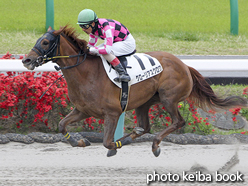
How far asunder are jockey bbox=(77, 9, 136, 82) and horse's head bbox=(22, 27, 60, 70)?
305mm

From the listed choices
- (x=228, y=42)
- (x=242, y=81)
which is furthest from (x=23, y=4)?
(x=242, y=81)

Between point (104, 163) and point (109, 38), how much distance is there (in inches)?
55.5

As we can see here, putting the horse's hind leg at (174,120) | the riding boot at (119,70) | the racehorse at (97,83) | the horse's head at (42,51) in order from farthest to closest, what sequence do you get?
the horse's hind leg at (174,120) → the riding boot at (119,70) → the racehorse at (97,83) → the horse's head at (42,51)

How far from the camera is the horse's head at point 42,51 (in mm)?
3494

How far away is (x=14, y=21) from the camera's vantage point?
A: 966cm

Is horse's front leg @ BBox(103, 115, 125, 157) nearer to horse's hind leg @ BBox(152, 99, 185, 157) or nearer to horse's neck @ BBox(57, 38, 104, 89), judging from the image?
horse's neck @ BBox(57, 38, 104, 89)

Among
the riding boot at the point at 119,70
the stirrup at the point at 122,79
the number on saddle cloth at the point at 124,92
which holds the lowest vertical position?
the number on saddle cloth at the point at 124,92

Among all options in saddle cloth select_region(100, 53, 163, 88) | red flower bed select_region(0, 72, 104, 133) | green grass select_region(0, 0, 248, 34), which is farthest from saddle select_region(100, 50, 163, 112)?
green grass select_region(0, 0, 248, 34)

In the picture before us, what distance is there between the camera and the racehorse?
3.64 meters

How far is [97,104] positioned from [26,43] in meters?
4.85

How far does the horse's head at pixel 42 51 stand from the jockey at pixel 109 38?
1.00 feet

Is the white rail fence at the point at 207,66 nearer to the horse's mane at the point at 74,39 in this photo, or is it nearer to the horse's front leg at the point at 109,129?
the horse's mane at the point at 74,39

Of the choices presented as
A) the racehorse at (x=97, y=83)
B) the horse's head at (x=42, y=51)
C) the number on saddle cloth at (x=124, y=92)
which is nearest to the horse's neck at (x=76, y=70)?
the racehorse at (x=97, y=83)

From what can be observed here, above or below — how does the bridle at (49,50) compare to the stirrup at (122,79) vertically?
above
